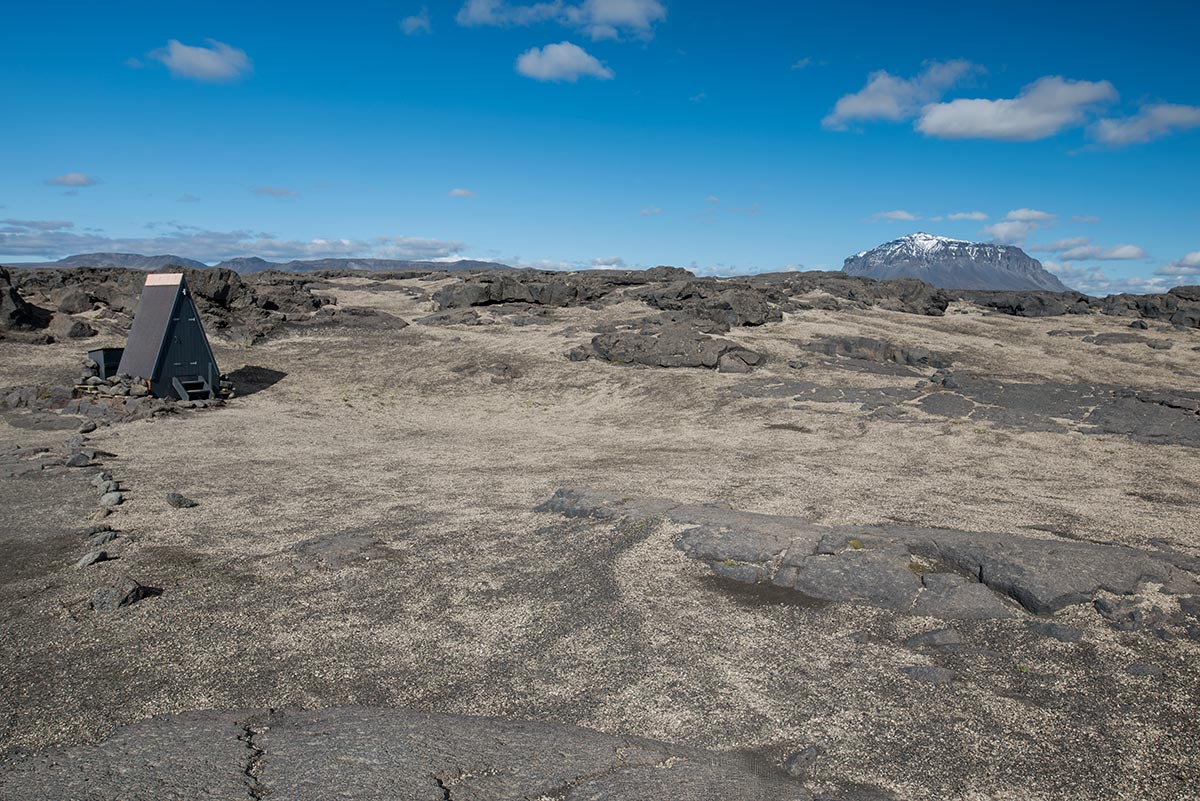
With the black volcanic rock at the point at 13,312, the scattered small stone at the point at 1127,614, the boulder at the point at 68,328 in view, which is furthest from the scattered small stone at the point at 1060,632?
the black volcanic rock at the point at 13,312

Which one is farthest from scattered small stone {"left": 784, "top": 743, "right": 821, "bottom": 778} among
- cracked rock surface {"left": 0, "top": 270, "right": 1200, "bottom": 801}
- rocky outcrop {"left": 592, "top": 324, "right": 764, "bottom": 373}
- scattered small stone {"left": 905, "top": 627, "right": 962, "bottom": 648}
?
rocky outcrop {"left": 592, "top": 324, "right": 764, "bottom": 373}

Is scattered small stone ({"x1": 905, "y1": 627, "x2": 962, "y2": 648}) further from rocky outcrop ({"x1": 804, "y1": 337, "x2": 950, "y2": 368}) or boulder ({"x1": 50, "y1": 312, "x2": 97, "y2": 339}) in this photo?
boulder ({"x1": 50, "y1": 312, "x2": 97, "y2": 339})

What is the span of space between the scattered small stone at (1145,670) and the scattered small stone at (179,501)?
1379 cm

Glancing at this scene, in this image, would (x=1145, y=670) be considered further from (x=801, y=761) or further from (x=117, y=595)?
(x=117, y=595)

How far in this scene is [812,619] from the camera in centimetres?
822

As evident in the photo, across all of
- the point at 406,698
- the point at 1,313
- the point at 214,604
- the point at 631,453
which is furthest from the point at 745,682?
the point at 1,313

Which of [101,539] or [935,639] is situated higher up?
[935,639]

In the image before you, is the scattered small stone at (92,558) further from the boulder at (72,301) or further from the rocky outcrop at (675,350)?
the boulder at (72,301)

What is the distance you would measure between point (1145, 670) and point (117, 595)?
1115 cm

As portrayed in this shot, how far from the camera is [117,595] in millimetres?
8367

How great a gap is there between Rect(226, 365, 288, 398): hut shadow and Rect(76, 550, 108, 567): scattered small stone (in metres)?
16.7

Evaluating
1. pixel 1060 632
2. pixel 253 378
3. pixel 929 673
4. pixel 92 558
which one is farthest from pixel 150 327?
pixel 1060 632

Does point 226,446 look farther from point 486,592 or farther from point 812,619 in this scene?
point 812,619

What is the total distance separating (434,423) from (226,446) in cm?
656
